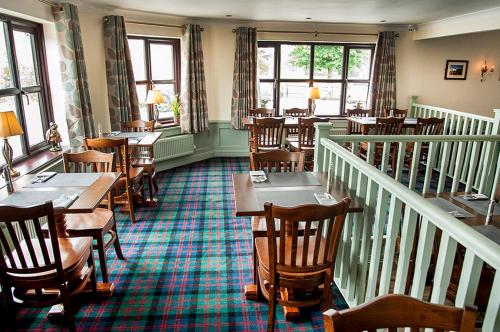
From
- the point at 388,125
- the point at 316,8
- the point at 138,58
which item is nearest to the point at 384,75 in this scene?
the point at 388,125

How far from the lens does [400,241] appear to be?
1740 mm

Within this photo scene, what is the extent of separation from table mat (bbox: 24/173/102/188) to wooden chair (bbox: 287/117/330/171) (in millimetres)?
2711

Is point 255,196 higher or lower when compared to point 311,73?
lower

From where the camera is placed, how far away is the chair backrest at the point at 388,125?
4920mm

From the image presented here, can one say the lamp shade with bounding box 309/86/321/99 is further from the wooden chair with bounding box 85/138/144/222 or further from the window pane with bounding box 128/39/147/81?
the wooden chair with bounding box 85/138/144/222

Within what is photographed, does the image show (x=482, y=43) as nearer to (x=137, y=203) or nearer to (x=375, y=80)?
(x=375, y=80)

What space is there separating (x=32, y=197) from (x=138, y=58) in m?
3.66

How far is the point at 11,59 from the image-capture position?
11.3 ft

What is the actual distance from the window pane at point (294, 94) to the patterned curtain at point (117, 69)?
9.28 ft

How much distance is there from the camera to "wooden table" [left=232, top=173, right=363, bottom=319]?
206 centimetres

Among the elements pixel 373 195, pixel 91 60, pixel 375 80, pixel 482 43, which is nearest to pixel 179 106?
pixel 91 60

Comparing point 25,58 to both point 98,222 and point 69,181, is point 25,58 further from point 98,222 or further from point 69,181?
point 98,222

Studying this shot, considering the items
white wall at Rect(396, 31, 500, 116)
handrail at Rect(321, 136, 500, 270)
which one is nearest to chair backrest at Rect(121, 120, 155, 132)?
handrail at Rect(321, 136, 500, 270)

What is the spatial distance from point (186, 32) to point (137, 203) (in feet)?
9.69
